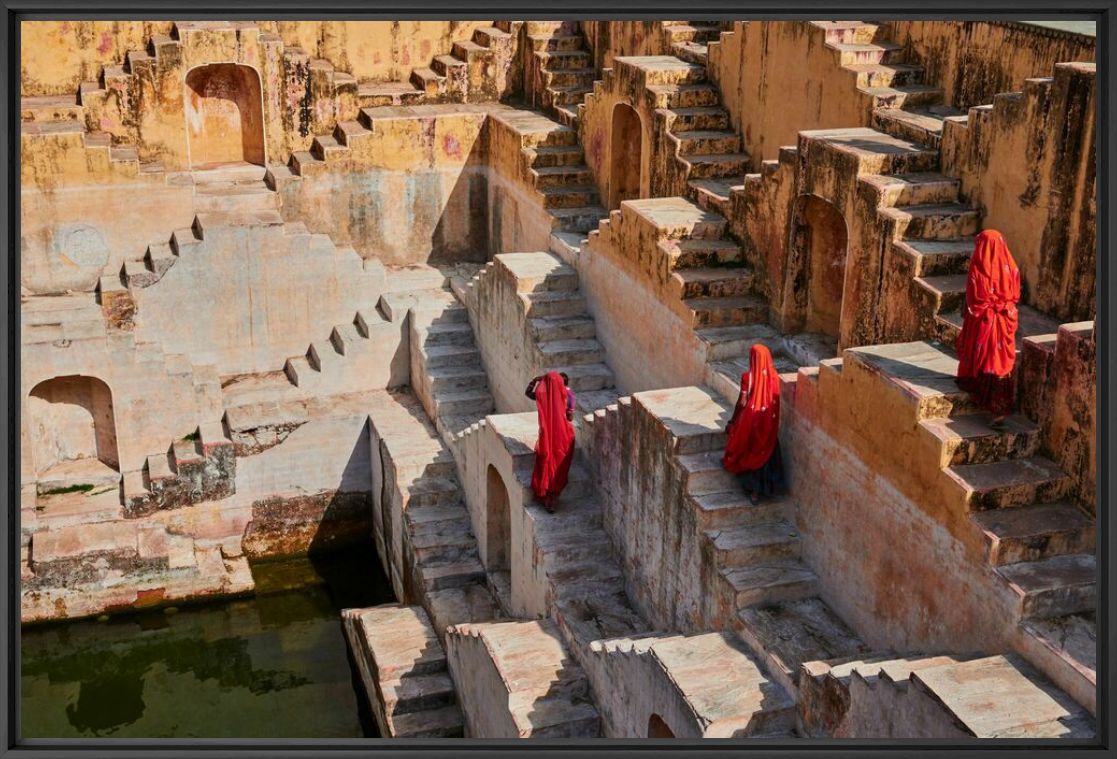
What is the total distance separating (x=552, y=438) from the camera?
13078mm

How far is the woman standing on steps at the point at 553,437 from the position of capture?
13.0 metres

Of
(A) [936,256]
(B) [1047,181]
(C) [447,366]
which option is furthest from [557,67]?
(B) [1047,181]

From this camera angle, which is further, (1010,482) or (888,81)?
(888,81)

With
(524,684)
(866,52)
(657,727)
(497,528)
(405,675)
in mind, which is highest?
(866,52)

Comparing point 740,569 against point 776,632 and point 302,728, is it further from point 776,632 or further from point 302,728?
point 302,728

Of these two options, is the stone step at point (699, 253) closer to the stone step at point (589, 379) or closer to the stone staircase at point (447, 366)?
the stone step at point (589, 379)

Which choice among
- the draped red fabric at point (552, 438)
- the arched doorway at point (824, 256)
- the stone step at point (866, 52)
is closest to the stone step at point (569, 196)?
the stone step at point (866, 52)

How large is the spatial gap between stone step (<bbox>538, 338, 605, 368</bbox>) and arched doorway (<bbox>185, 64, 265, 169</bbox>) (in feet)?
19.5

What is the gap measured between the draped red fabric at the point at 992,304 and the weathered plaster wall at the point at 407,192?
1087 cm

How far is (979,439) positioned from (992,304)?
2.98 ft

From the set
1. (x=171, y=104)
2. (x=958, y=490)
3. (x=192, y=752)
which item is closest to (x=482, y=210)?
(x=171, y=104)

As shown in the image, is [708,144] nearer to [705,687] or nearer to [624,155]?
[624,155]

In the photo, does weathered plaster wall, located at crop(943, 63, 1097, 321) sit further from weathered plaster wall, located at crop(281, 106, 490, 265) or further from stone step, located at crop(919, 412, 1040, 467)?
weathered plaster wall, located at crop(281, 106, 490, 265)

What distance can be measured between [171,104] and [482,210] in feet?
14.2
